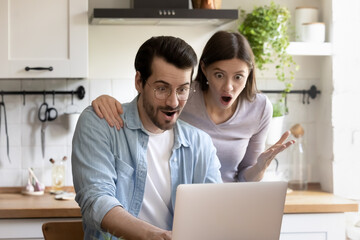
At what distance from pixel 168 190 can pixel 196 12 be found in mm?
1543

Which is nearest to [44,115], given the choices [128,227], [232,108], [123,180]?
[232,108]

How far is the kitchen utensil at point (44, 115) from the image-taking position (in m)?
3.68

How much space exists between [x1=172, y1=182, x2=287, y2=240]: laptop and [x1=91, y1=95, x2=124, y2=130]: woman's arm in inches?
22.4

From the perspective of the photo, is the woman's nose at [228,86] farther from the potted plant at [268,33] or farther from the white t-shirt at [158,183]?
the potted plant at [268,33]

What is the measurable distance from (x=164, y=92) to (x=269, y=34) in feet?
5.88

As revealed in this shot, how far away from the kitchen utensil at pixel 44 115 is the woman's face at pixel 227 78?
1.59 metres

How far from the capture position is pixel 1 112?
3.68 meters

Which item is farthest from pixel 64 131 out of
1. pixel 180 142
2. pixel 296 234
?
pixel 180 142

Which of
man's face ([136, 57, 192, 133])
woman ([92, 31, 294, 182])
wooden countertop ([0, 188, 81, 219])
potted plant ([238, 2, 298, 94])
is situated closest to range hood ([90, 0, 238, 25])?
potted plant ([238, 2, 298, 94])

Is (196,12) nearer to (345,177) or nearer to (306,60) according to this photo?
(306,60)

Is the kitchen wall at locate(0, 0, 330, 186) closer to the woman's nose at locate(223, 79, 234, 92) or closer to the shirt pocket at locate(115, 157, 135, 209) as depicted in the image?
the woman's nose at locate(223, 79, 234, 92)

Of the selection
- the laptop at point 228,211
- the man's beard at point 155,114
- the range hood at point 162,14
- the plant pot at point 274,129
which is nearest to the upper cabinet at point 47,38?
the range hood at point 162,14

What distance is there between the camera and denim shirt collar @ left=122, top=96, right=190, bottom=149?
2061 mm

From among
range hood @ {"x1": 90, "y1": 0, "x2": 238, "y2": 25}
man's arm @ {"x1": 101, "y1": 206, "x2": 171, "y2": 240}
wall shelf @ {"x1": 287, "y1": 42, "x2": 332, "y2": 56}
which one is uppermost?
range hood @ {"x1": 90, "y1": 0, "x2": 238, "y2": 25}
